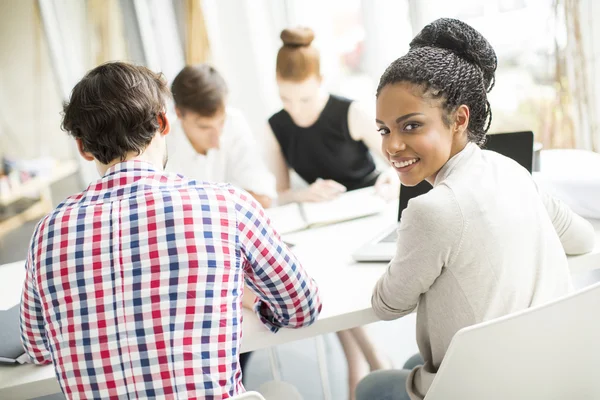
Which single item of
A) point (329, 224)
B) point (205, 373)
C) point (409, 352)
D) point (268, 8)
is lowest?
point (409, 352)

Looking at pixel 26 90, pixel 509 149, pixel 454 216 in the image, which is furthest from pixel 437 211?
pixel 26 90

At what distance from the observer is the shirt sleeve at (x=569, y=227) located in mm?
1226

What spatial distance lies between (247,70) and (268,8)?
0.87 feet

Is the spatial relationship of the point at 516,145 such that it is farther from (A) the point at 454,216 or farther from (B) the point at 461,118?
(A) the point at 454,216

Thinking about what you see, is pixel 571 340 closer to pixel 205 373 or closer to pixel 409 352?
pixel 205 373

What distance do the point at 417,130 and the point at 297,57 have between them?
150 cm

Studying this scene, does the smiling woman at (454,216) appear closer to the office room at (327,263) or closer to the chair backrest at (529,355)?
the office room at (327,263)

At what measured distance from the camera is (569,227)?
1242 mm

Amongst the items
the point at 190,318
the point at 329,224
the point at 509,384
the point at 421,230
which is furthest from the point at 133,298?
the point at 329,224

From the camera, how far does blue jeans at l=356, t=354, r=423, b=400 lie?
1246mm

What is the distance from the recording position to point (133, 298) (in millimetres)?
885

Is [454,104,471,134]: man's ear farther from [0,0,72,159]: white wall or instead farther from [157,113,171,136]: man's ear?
[0,0,72,159]: white wall

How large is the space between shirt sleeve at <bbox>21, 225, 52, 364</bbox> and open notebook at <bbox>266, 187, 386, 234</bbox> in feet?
2.49

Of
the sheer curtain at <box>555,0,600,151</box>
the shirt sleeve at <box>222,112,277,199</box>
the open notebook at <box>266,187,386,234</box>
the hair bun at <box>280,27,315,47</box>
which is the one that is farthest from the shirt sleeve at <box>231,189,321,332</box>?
the sheer curtain at <box>555,0,600,151</box>
